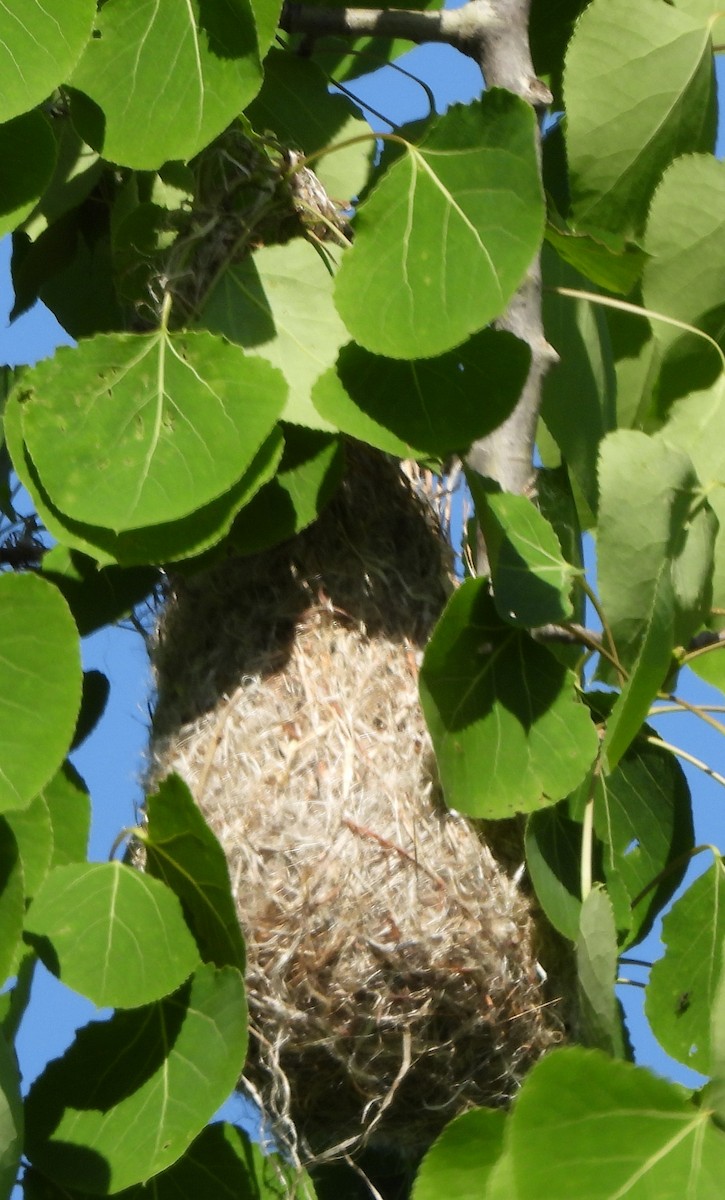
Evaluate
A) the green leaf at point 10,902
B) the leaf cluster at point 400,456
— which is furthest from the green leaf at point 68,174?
the green leaf at point 10,902

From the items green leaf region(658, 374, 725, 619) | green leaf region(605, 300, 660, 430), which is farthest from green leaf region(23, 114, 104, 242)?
green leaf region(658, 374, 725, 619)

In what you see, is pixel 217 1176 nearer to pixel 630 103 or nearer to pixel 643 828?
pixel 643 828

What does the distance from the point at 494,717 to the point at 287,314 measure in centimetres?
51

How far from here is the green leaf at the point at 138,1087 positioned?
4.86ft

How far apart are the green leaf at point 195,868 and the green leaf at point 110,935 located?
24mm

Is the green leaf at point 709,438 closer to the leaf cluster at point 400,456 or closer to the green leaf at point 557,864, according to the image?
the leaf cluster at point 400,456

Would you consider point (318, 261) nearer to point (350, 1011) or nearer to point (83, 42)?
point (83, 42)

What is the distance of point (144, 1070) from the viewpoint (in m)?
1.55

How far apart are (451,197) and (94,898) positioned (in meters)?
0.77

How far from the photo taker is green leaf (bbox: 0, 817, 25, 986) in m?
1.39

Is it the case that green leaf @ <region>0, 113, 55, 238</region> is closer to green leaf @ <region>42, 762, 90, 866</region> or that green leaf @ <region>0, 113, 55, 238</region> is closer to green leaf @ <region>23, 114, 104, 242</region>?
green leaf @ <region>23, 114, 104, 242</region>

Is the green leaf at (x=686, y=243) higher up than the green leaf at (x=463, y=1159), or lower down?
higher up

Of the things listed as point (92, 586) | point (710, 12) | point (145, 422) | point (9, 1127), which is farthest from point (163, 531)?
point (710, 12)

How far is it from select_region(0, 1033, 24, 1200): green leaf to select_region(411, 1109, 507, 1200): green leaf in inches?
14.3
